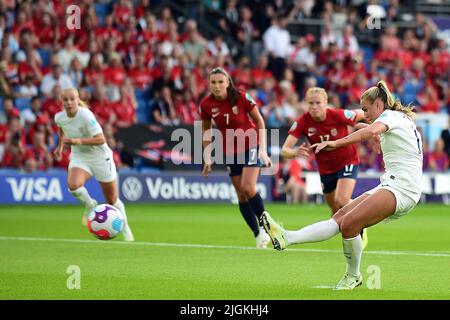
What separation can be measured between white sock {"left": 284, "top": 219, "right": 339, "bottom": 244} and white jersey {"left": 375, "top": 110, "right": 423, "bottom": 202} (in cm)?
69

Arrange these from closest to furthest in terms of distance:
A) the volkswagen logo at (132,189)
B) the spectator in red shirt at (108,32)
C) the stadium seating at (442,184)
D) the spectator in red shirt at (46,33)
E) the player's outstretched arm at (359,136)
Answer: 1. the player's outstretched arm at (359,136)
2. the volkswagen logo at (132,189)
3. the spectator in red shirt at (46,33)
4. the spectator in red shirt at (108,32)
5. the stadium seating at (442,184)

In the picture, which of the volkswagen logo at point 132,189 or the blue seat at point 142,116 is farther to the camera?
the blue seat at point 142,116

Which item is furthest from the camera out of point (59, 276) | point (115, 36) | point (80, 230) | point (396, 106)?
point (115, 36)

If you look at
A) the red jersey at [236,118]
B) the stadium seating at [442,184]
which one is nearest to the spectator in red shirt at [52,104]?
the stadium seating at [442,184]

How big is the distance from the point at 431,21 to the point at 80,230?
68.8ft

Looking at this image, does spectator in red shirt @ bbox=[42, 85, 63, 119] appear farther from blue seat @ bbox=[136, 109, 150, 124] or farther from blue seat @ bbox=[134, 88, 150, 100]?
blue seat @ bbox=[134, 88, 150, 100]

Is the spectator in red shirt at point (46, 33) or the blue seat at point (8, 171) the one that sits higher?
the spectator in red shirt at point (46, 33)

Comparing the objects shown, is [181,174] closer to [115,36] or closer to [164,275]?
[115,36]

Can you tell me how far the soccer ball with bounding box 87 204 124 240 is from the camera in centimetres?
1503

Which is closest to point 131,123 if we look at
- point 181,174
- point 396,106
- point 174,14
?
point 181,174

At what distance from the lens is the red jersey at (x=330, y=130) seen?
51.5ft

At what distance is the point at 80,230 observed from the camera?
19.0 metres

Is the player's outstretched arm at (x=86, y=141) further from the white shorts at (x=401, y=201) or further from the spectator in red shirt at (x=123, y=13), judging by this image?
the spectator in red shirt at (x=123, y=13)

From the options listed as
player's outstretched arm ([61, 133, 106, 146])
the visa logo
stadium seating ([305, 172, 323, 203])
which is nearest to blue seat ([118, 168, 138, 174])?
the visa logo
